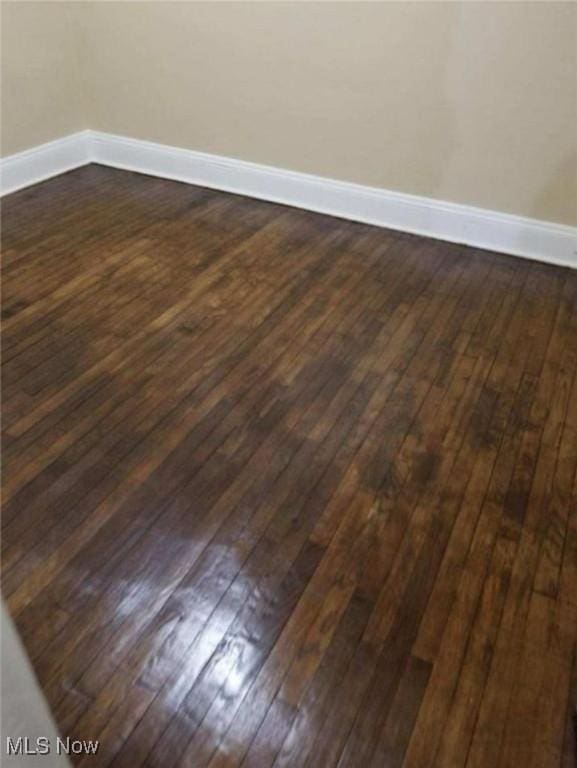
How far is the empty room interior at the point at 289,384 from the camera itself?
130 cm

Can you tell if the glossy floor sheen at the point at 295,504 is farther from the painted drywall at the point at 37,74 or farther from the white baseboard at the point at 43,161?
the painted drywall at the point at 37,74

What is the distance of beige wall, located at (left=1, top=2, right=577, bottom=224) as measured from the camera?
2613 millimetres

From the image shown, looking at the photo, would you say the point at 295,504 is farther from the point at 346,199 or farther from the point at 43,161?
the point at 43,161

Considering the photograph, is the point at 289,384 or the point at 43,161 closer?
the point at 289,384

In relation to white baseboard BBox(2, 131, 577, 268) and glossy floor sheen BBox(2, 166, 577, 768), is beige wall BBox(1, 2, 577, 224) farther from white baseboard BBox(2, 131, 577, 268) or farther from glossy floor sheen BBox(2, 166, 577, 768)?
glossy floor sheen BBox(2, 166, 577, 768)

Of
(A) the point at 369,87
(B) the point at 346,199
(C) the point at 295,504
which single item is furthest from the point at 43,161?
(C) the point at 295,504

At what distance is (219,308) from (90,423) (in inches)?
32.8

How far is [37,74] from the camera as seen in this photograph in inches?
137

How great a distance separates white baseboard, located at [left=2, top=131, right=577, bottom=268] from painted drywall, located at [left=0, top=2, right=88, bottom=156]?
119mm

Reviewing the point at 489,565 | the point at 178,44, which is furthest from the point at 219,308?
the point at 178,44

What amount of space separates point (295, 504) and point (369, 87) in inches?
86.8

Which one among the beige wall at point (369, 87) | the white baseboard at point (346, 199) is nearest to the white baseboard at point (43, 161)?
the white baseboard at point (346, 199)

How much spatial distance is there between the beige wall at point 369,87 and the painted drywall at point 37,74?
67mm

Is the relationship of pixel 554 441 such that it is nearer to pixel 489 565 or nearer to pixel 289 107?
pixel 489 565
